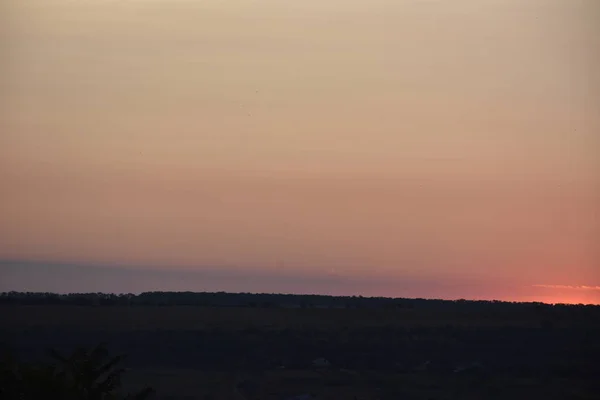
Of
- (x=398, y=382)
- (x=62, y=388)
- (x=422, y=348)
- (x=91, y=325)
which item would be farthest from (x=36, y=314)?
(x=62, y=388)

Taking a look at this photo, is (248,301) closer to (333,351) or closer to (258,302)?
(258,302)

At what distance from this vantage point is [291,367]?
5156cm

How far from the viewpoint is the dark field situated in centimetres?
4303

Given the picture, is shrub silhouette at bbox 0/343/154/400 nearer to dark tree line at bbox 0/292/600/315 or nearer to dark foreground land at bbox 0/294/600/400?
dark foreground land at bbox 0/294/600/400

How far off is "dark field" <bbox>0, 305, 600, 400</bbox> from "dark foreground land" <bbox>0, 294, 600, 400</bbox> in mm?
68

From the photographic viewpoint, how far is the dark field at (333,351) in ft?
141

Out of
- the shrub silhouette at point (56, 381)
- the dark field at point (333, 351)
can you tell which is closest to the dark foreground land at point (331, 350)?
the dark field at point (333, 351)

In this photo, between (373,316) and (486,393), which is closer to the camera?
(486,393)

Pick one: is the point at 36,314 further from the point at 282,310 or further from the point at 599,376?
the point at 599,376

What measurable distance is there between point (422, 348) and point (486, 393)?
14.2 metres

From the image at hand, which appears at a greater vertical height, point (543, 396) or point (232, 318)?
point (232, 318)

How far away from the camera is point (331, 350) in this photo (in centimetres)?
5559

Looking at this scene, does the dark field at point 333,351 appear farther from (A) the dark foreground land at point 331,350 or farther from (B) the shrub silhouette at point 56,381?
(B) the shrub silhouette at point 56,381

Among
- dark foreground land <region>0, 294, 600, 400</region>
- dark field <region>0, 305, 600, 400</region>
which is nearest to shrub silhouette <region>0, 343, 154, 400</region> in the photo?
dark foreground land <region>0, 294, 600, 400</region>
